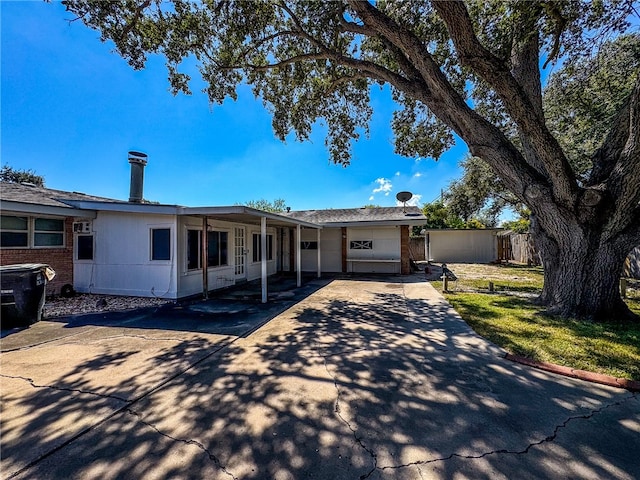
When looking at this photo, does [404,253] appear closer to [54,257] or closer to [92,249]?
[92,249]

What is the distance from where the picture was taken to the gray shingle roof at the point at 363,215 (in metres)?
13.2

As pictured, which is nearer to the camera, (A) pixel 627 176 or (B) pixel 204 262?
(A) pixel 627 176

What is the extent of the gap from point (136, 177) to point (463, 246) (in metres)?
20.8

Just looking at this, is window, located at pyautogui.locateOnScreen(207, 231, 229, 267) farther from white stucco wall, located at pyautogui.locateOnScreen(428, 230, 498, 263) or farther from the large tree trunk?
white stucco wall, located at pyautogui.locateOnScreen(428, 230, 498, 263)

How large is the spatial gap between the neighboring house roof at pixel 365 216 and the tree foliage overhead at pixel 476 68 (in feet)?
16.8

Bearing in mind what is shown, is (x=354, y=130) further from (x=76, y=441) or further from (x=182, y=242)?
(x=76, y=441)

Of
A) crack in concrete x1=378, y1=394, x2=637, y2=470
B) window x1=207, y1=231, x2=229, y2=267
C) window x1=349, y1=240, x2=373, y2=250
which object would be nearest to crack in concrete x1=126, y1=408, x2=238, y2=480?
crack in concrete x1=378, y1=394, x2=637, y2=470

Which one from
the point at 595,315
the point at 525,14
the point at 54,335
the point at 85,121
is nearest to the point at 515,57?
the point at 525,14

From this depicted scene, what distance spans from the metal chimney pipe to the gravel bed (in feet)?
11.8

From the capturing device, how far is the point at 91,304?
296 inches

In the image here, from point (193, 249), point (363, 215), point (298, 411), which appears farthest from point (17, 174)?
point (298, 411)

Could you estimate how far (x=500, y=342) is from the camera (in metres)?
4.64

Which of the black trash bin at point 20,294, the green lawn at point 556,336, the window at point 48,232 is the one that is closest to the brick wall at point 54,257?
the window at point 48,232

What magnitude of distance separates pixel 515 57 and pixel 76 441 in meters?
10.3
